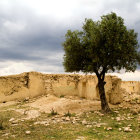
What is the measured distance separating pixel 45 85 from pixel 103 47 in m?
8.68

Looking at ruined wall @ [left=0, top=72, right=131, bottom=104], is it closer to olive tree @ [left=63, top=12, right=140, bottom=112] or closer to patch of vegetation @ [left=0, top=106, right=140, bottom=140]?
olive tree @ [left=63, top=12, right=140, bottom=112]

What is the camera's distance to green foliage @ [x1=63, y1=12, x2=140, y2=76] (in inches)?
446

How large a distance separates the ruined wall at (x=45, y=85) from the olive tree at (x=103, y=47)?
4815 millimetres

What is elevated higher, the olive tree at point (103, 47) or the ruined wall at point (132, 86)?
the olive tree at point (103, 47)

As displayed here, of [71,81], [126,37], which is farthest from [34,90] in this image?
[126,37]

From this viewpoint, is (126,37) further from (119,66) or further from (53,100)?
(53,100)

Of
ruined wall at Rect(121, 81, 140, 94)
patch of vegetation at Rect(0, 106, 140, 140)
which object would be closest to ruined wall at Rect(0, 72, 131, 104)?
patch of vegetation at Rect(0, 106, 140, 140)

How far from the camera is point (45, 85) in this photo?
18328mm

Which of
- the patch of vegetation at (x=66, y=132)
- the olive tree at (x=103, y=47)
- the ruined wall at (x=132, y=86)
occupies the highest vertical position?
the olive tree at (x=103, y=47)

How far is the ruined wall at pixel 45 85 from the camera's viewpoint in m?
17.4

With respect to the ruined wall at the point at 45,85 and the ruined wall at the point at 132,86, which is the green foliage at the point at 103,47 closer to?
the ruined wall at the point at 45,85

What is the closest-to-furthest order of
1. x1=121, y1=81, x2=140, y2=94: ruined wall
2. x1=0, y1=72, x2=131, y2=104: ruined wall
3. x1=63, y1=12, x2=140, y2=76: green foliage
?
x1=63, y1=12, x2=140, y2=76: green foliage < x1=0, y1=72, x2=131, y2=104: ruined wall < x1=121, y1=81, x2=140, y2=94: ruined wall

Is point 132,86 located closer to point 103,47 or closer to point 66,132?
point 103,47

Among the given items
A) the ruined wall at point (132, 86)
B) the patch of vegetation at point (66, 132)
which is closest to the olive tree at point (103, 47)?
the patch of vegetation at point (66, 132)
